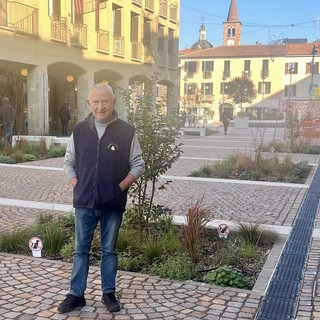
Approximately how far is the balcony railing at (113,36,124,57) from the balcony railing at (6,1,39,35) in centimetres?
705

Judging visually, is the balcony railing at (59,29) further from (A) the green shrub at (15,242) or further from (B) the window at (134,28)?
(A) the green shrub at (15,242)

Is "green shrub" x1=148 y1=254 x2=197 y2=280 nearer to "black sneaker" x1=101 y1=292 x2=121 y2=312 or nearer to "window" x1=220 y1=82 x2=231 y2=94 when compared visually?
"black sneaker" x1=101 y1=292 x2=121 y2=312

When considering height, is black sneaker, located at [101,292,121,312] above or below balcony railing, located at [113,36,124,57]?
below

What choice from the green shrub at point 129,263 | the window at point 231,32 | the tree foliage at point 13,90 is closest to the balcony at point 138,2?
the tree foliage at point 13,90

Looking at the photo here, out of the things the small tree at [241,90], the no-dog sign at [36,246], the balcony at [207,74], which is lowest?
the no-dog sign at [36,246]

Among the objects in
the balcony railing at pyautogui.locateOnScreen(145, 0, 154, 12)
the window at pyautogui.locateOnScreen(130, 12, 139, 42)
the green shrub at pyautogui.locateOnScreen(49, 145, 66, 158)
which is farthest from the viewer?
the balcony railing at pyautogui.locateOnScreen(145, 0, 154, 12)

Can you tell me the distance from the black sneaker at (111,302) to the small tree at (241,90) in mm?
65845

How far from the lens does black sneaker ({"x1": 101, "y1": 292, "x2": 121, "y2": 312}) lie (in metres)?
3.63

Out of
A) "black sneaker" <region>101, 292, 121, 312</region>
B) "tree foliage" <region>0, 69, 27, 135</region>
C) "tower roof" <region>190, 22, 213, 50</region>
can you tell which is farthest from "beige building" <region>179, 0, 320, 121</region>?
"black sneaker" <region>101, 292, 121, 312</region>

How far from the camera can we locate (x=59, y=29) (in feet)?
75.0

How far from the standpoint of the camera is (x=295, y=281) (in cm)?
438

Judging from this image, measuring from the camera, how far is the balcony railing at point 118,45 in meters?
27.7

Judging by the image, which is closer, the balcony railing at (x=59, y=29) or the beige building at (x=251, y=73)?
the balcony railing at (x=59, y=29)

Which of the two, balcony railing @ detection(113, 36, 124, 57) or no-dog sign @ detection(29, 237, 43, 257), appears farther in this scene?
balcony railing @ detection(113, 36, 124, 57)
